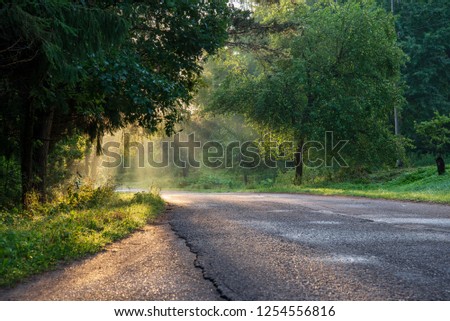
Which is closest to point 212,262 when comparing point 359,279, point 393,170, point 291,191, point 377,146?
point 359,279

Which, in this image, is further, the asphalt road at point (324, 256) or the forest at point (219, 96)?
the forest at point (219, 96)

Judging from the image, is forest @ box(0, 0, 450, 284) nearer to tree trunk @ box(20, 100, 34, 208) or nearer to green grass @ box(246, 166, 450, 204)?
tree trunk @ box(20, 100, 34, 208)

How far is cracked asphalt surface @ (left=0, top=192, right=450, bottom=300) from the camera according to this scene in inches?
181

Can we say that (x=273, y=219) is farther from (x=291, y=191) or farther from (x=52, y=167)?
(x=291, y=191)

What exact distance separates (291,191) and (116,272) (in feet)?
77.4

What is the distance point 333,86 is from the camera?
32312mm

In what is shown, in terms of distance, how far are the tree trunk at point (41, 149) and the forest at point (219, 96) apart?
1.5 inches

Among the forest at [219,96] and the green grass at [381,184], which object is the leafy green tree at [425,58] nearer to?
the forest at [219,96]

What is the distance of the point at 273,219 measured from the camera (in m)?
11.3

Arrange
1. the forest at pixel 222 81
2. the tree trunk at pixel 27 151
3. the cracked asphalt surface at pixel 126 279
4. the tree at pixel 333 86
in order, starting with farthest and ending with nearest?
1. the tree at pixel 333 86
2. the tree trunk at pixel 27 151
3. the forest at pixel 222 81
4. the cracked asphalt surface at pixel 126 279

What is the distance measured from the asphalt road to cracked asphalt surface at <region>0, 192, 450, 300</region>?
1 centimetres

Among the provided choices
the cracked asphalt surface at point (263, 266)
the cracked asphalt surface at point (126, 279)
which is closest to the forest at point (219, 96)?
the cracked asphalt surface at point (126, 279)

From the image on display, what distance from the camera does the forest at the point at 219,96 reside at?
9.03 meters

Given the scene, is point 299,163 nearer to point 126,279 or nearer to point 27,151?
point 27,151
